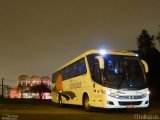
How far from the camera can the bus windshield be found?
20297 mm

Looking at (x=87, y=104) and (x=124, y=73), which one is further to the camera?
(x=87, y=104)

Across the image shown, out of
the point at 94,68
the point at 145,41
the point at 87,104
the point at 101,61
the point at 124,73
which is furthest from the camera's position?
the point at 145,41

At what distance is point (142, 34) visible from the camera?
3632 inches

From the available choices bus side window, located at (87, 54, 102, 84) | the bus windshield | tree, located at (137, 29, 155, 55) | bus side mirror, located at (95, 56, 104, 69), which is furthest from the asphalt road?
tree, located at (137, 29, 155, 55)

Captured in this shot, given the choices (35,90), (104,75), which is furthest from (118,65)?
(35,90)

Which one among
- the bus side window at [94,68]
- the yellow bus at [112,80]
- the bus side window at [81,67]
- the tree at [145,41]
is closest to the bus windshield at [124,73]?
the yellow bus at [112,80]

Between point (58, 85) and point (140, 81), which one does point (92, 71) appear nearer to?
point (140, 81)

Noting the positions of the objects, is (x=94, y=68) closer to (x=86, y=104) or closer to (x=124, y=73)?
(x=124, y=73)

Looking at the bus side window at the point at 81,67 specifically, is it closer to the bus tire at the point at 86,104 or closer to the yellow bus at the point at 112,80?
the yellow bus at the point at 112,80

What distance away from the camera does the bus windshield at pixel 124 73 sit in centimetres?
2030

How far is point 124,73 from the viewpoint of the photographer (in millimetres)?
20719

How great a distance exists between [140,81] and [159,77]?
37.0 meters

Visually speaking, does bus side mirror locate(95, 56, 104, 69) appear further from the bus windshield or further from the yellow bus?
the bus windshield

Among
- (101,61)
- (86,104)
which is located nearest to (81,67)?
(86,104)
